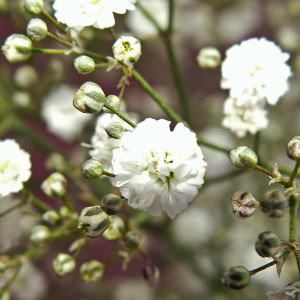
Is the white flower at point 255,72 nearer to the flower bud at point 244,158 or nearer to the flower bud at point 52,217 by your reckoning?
the flower bud at point 244,158

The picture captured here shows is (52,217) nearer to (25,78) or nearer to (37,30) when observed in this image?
(37,30)

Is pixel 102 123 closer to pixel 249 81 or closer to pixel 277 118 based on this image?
pixel 249 81

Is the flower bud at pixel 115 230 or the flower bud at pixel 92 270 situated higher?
the flower bud at pixel 115 230

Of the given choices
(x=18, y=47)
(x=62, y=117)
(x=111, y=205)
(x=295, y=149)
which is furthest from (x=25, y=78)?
(x=295, y=149)

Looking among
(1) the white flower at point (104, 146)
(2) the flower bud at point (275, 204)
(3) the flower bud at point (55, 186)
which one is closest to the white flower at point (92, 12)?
(1) the white flower at point (104, 146)

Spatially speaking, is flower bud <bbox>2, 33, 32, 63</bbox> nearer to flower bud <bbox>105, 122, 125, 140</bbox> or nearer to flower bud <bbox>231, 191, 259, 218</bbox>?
flower bud <bbox>105, 122, 125, 140</bbox>
